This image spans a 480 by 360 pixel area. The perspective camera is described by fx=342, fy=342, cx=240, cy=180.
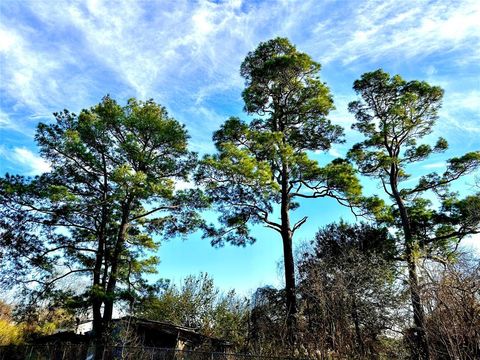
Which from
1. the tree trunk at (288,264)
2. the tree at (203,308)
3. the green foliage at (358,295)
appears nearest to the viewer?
the green foliage at (358,295)

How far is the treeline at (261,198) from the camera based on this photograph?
41.3 ft

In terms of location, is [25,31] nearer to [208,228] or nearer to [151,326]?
[208,228]

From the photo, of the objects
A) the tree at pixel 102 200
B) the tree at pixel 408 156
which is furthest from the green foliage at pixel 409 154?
the tree at pixel 102 200

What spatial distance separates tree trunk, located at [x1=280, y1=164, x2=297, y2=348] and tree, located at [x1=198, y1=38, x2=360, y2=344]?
34mm

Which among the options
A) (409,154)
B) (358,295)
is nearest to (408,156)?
(409,154)

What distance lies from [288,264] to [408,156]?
28.5ft

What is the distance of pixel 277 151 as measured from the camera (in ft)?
44.4

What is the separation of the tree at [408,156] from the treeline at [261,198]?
6 cm

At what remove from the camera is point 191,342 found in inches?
719

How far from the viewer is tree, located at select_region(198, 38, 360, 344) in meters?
12.8

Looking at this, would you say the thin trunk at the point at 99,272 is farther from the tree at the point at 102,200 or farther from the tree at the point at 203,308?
the tree at the point at 203,308

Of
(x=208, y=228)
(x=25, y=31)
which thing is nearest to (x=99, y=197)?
(x=208, y=228)

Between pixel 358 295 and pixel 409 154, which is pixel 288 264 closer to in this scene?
pixel 358 295

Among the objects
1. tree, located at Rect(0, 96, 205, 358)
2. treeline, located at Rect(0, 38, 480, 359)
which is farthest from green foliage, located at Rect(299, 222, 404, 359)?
tree, located at Rect(0, 96, 205, 358)
